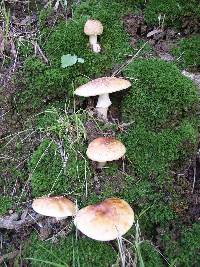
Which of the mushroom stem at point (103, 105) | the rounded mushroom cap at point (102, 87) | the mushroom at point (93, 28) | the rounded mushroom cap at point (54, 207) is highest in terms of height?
the mushroom at point (93, 28)

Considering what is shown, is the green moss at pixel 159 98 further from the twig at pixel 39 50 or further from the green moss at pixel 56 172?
the twig at pixel 39 50

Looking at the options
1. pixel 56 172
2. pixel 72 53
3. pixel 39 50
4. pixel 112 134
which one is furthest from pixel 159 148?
pixel 39 50

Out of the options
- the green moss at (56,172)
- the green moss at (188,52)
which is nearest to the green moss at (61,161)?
the green moss at (56,172)

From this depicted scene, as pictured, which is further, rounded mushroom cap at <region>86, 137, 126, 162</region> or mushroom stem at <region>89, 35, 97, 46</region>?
mushroom stem at <region>89, 35, 97, 46</region>

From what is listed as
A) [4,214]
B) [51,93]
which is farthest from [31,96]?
[4,214]

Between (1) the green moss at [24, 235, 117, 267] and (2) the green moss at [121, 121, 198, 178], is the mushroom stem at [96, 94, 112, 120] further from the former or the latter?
(1) the green moss at [24, 235, 117, 267]

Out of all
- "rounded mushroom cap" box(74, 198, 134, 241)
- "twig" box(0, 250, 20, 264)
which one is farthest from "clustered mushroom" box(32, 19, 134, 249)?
"twig" box(0, 250, 20, 264)

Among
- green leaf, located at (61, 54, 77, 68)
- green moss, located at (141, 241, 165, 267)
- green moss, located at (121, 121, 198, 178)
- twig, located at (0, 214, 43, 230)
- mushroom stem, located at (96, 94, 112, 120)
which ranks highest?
green leaf, located at (61, 54, 77, 68)
